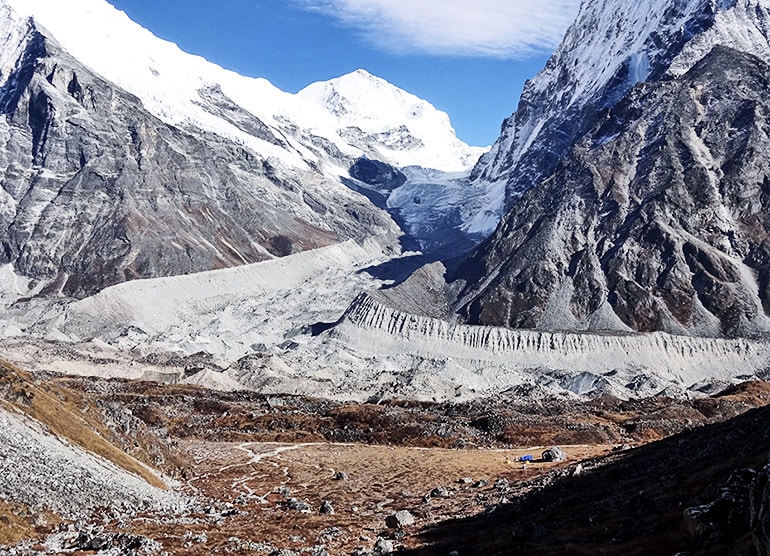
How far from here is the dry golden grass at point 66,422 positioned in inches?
1591

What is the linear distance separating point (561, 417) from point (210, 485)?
48586 millimetres

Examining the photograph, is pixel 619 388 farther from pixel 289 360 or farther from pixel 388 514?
pixel 388 514

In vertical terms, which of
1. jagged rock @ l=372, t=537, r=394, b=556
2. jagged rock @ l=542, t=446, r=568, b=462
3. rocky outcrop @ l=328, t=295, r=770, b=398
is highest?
rocky outcrop @ l=328, t=295, r=770, b=398

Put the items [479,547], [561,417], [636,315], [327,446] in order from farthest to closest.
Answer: [636,315] → [561,417] → [327,446] → [479,547]

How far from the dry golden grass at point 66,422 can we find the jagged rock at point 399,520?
13.8 meters

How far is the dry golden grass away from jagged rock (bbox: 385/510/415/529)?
13.8 meters

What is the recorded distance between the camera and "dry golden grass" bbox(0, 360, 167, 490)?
40406 millimetres

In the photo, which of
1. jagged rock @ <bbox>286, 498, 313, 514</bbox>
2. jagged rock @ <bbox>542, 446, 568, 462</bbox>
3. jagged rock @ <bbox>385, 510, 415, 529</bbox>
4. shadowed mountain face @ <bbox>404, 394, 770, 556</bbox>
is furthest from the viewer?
jagged rock @ <bbox>542, 446, 568, 462</bbox>

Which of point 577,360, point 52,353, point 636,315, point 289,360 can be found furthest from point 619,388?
point 52,353

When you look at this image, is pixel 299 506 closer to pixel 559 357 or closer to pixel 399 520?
pixel 399 520

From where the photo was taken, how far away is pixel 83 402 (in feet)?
168

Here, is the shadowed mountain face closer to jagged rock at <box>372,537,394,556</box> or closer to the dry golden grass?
jagged rock at <box>372,537,394,556</box>

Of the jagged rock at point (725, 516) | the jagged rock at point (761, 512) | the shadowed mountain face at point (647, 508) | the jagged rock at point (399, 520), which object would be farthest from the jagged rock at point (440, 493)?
the jagged rock at point (761, 512)

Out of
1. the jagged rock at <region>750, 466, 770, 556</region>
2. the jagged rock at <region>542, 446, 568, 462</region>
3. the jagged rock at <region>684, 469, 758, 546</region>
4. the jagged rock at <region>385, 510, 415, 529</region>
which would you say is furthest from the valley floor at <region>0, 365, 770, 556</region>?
the jagged rock at <region>750, 466, 770, 556</region>
